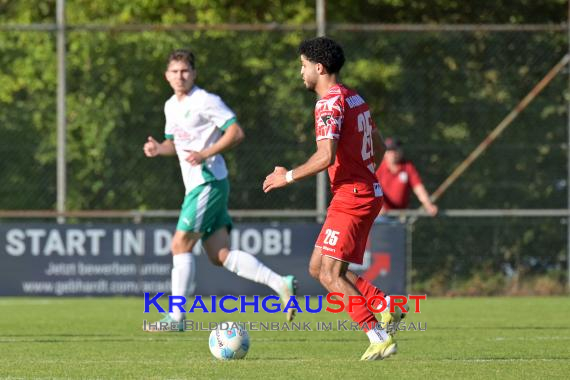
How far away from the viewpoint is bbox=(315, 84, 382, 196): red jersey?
26.7 ft

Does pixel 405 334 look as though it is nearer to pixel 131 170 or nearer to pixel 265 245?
pixel 265 245

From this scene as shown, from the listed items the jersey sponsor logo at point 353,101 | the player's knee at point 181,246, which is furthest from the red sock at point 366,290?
the player's knee at point 181,246

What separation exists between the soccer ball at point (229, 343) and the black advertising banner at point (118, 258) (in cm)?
771

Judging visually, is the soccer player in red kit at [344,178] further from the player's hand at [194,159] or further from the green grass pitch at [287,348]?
the player's hand at [194,159]

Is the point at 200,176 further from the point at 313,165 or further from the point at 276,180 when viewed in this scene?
the point at 313,165

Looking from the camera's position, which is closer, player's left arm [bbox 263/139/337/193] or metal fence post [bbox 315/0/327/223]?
player's left arm [bbox 263/139/337/193]

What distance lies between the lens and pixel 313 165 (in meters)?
8.02

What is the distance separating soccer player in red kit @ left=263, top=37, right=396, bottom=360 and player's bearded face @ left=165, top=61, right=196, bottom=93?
2.49 m

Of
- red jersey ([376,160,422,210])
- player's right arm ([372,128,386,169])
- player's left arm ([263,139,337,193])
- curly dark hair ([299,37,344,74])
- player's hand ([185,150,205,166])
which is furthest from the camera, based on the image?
red jersey ([376,160,422,210])

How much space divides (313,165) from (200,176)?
126 inches

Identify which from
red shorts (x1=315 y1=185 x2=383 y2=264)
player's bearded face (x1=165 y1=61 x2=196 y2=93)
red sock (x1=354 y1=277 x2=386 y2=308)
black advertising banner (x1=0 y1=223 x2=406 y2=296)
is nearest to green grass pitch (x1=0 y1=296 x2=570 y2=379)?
red sock (x1=354 y1=277 x2=386 y2=308)

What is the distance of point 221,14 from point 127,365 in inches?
488

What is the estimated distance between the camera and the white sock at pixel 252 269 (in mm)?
11023

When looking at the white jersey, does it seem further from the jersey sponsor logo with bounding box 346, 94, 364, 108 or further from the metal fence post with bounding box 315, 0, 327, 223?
the metal fence post with bounding box 315, 0, 327, 223
